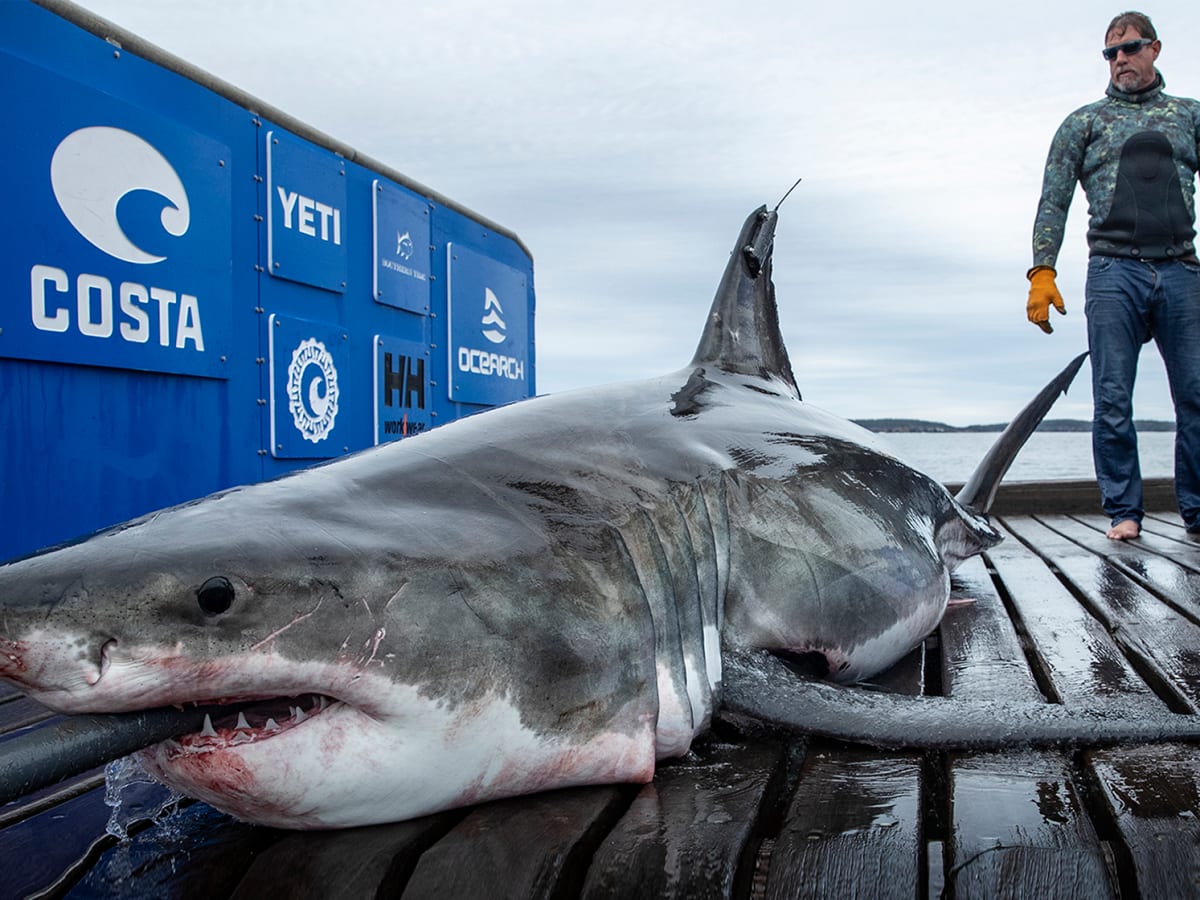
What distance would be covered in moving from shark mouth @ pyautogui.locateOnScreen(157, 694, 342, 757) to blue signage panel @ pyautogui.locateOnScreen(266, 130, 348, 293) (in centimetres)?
365

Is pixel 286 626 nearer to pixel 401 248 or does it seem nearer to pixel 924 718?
pixel 924 718

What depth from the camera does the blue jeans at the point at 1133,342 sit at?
4977mm

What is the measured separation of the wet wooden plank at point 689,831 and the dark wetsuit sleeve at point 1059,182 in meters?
4.35

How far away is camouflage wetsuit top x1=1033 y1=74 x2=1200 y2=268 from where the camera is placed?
16.3 feet

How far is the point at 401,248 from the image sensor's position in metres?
5.85

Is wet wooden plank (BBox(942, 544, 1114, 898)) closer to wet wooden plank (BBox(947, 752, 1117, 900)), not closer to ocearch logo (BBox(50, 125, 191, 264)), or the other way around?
wet wooden plank (BBox(947, 752, 1117, 900))

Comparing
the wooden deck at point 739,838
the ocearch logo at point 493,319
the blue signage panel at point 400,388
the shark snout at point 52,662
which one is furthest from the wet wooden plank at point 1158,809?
the ocearch logo at point 493,319

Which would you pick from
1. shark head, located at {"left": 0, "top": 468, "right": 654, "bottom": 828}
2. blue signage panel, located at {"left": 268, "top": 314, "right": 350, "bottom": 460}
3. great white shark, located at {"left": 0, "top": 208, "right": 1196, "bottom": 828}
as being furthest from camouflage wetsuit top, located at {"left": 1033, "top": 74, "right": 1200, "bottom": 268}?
shark head, located at {"left": 0, "top": 468, "right": 654, "bottom": 828}

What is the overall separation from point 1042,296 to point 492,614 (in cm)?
462

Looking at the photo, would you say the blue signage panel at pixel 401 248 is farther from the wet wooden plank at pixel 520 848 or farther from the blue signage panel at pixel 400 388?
the wet wooden plank at pixel 520 848

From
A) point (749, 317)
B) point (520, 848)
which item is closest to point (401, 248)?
point (749, 317)

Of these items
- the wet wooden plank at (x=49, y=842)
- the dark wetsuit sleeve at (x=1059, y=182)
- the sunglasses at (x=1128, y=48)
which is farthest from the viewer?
the dark wetsuit sleeve at (x=1059, y=182)

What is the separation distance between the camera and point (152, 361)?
3873 mm

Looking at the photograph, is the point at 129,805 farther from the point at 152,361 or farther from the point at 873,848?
the point at 152,361
